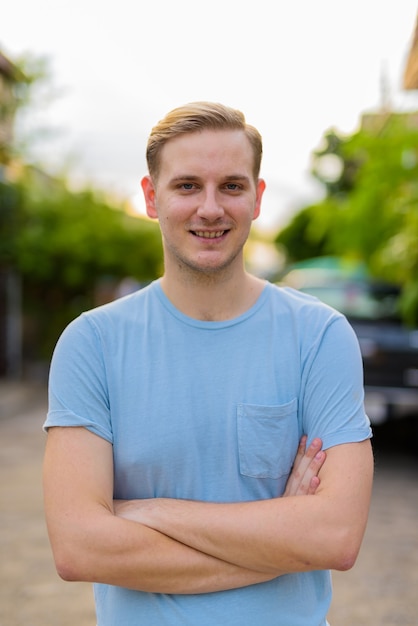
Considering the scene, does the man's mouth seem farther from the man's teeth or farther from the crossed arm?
the crossed arm

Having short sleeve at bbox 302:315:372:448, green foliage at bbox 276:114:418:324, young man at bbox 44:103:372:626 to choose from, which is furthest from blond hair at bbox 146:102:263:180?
green foliage at bbox 276:114:418:324

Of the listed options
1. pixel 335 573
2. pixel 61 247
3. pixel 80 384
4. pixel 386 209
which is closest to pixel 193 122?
pixel 80 384

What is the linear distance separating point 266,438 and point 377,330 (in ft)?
21.8

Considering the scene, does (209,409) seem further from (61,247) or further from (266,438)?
(61,247)

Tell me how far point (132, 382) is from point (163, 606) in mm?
471

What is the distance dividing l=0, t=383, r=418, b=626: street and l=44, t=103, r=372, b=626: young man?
2.69 m

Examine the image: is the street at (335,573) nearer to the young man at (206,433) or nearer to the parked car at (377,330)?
the parked car at (377,330)

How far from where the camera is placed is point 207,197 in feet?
6.05

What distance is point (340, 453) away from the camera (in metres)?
1.80

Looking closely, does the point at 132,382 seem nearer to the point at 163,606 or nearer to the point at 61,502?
the point at 61,502

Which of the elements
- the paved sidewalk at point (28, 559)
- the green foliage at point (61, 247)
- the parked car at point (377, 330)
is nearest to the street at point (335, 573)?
the paved sidewalk at point (28, 559)

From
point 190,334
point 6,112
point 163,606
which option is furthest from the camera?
point 6,112

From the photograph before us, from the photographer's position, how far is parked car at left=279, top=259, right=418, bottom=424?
7977 mm

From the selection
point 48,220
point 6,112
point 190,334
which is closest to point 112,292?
point 48,220
